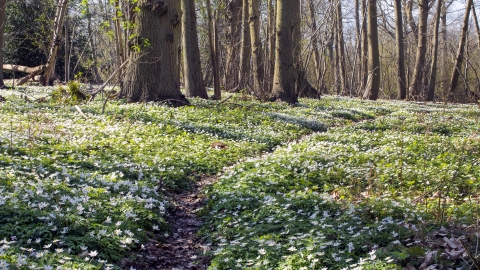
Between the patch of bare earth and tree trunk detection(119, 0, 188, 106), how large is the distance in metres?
8.17

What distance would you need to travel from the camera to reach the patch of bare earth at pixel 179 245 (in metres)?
4.81

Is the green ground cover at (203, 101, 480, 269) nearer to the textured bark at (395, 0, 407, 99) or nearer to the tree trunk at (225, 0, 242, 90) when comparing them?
the tree trunk at (225, 0, 242, 90)

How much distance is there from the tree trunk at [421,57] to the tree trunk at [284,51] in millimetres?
16402

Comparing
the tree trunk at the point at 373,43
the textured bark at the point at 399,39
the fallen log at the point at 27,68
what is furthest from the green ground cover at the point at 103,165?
the textured bark at the point at 399,39

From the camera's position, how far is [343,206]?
5.73 meters

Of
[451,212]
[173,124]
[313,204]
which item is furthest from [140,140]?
[451,212]

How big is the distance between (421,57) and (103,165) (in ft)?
96.1

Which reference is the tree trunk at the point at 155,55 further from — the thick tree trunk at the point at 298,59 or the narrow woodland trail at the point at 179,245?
the narrow woodland trail at the point at 179,245

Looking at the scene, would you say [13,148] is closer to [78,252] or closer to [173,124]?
[78,252]

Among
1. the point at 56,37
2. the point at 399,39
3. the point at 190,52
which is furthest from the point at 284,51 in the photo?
the point at 399,39

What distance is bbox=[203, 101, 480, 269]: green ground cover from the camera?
429 cm

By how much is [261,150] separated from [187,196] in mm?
3660

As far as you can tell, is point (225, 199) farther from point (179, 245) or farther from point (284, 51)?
point (284, 51)

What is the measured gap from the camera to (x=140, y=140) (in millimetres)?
9586
